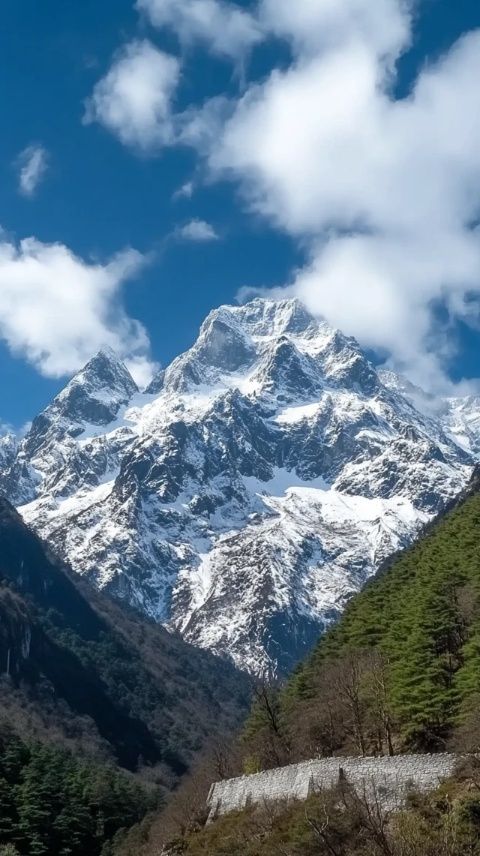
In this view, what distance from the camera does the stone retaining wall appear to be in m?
50.5

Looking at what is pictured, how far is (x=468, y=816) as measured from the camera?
42.1 meters

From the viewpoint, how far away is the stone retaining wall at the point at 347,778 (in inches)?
1987

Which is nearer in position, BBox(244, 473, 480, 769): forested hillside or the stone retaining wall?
the stone retaining wall

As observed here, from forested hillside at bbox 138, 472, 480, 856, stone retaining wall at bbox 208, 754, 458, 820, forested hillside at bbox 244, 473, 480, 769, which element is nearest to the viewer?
forested hillside at bbox 138, 472, 480, 856

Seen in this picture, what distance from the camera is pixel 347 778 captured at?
53.3 meters

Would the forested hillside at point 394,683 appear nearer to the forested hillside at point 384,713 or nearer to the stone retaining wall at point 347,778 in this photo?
the forested hillside at point 384,713

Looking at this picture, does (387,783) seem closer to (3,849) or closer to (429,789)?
(429,789)

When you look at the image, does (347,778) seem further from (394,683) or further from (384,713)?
(394,683)

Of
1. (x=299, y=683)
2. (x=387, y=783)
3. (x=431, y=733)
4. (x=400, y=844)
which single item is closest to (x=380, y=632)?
(x=299, y=683)

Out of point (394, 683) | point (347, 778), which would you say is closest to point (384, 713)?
point (394, 683)

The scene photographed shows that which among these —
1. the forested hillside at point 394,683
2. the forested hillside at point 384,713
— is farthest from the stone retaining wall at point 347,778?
the forested hillside at point 394,683

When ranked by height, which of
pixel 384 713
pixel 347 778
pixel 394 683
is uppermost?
pixel 394 683

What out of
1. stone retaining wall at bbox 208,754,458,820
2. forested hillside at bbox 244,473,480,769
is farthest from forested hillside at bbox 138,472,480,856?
stone retaining wall at bbox 208,754,458,820

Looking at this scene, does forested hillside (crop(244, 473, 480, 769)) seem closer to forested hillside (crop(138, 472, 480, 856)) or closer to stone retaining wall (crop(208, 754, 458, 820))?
forested hillside (crop(138, 472, 480, 856))
